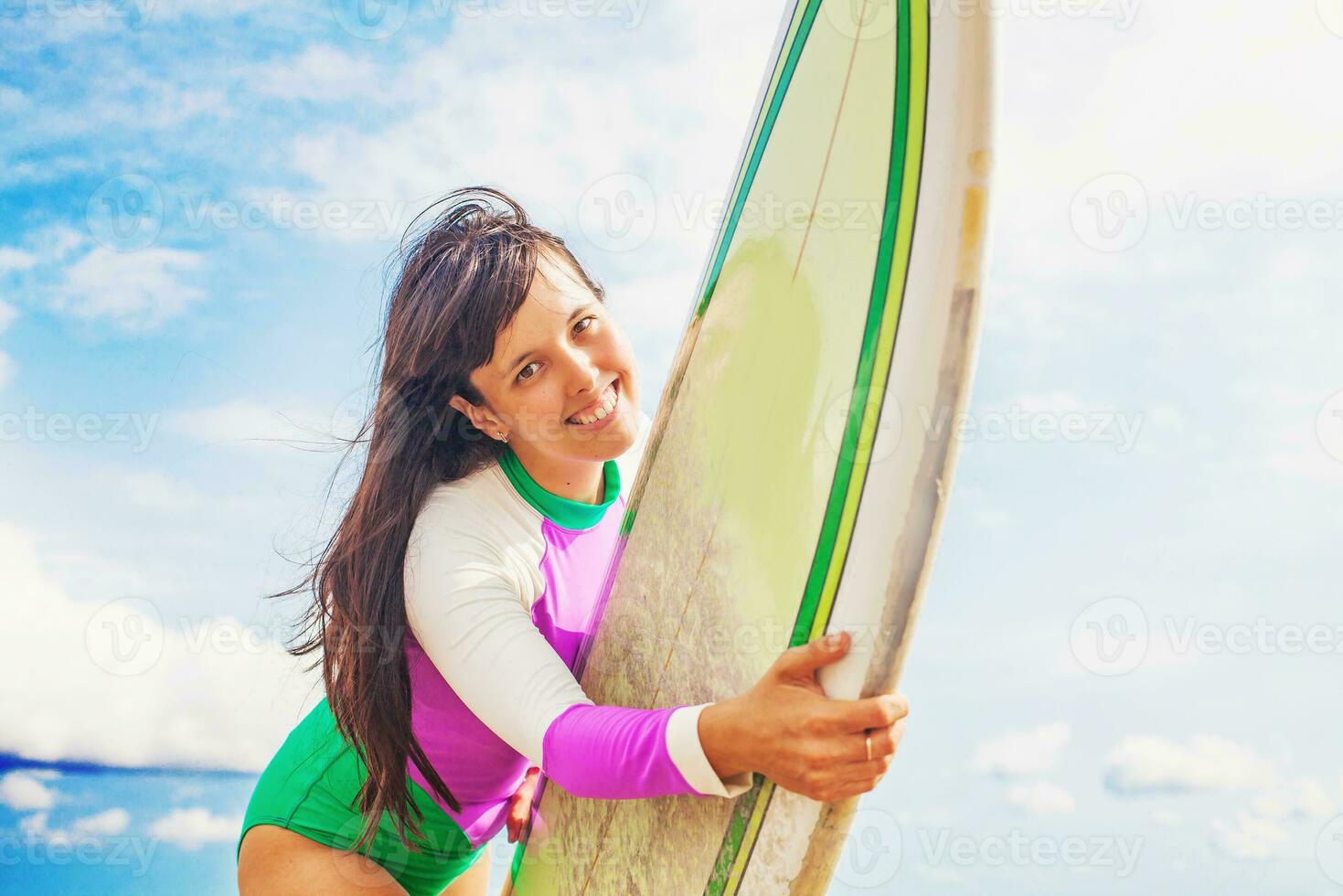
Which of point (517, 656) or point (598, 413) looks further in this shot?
point (598, 413)

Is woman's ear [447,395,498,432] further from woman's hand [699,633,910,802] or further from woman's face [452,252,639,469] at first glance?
woman's hand [699,633,910,802]

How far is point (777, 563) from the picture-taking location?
1262 mm

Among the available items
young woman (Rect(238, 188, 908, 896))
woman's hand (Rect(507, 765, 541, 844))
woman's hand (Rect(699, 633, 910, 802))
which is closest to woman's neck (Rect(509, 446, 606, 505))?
young woman (Rect(238, 188, 908, 896))

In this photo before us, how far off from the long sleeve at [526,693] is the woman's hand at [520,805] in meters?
0.47

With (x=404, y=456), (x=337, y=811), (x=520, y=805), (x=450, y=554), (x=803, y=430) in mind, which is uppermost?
(x=803, y=430)

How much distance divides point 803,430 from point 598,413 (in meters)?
0.37

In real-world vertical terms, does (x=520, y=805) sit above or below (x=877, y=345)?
below

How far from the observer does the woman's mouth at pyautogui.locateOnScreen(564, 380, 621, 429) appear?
1.54m

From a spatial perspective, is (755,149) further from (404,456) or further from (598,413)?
(404,456)

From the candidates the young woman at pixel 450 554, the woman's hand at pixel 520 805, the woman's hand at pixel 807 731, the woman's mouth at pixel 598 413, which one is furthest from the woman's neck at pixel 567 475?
the woman's hand at pixel 807 731

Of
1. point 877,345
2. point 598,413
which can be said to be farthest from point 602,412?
point 877,345

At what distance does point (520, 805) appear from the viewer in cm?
182

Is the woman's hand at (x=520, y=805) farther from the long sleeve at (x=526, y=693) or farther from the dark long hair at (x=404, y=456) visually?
the long sleeve at (x=526, y=693)

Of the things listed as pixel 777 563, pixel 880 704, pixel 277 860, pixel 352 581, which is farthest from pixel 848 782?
pixel 277 860
